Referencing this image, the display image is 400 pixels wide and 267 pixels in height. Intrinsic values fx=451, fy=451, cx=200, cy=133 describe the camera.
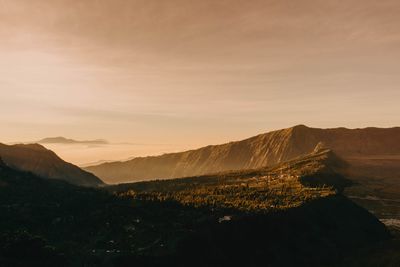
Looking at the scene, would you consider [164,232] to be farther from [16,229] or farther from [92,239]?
[16,229]

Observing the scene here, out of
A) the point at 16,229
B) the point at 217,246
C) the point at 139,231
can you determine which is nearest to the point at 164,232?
the point at 139,231

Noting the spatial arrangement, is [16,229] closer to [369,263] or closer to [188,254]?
[188,254]

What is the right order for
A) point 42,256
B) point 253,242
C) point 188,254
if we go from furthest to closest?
point 253,242 < point 188,254 < point 42,256

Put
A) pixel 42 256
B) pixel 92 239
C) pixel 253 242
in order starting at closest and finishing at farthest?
pixel 42 256 → pixel 92 239 → pixel 253 242

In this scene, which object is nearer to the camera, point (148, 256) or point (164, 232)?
point (148, 256)

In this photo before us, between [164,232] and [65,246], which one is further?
[164,232]

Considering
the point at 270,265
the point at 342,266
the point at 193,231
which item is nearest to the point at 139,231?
the point at 193,231

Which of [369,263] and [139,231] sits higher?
[139,231]

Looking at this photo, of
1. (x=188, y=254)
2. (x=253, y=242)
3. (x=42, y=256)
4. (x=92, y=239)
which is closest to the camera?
(x=42, y=256)

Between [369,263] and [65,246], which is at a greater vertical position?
[65,246]
